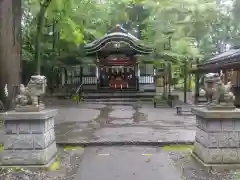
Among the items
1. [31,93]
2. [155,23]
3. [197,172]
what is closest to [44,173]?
[31,93]

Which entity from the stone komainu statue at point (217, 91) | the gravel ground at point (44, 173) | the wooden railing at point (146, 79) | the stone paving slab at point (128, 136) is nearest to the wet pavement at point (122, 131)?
the stone paving slab at point (128, 136)

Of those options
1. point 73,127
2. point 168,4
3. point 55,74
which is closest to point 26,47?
point 55,74

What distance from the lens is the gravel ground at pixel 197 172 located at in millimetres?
5664

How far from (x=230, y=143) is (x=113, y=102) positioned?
17307 millimetres

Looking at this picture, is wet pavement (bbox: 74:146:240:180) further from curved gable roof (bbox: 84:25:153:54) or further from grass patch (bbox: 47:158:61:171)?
curved gable roof (bbox: 84:25:153:54)

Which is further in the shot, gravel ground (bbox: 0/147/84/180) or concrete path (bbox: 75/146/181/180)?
concrete path (bbox: 75/146/181/180)

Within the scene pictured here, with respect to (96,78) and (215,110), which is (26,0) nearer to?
(96,78)

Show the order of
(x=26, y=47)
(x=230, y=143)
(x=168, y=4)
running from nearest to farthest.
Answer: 1. (x=230, y=143)
2. (x=168, y=4)
3. (x=26, y=47)

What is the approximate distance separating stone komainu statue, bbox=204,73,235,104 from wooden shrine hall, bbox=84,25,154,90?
63.7 feet

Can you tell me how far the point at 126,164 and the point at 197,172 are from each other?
1.41 m

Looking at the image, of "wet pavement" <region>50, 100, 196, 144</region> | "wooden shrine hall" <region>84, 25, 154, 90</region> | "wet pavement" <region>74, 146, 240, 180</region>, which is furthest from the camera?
"wooden shrine hall" <region>84, 25, 154, 90</region>

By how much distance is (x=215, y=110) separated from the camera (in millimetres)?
6176

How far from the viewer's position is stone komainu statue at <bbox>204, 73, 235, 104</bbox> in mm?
6277

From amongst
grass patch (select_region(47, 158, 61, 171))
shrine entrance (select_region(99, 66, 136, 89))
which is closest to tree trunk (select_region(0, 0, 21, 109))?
grass patch (select_region(47, 158, 61, 171))
